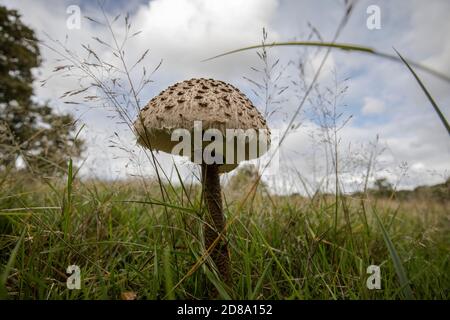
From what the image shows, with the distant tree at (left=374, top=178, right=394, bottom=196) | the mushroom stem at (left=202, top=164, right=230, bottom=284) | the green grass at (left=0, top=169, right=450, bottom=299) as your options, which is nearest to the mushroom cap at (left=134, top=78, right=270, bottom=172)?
the mushroom stem at (left=202, top=164, right=230, bottom=284)

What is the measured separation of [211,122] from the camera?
1.63 m

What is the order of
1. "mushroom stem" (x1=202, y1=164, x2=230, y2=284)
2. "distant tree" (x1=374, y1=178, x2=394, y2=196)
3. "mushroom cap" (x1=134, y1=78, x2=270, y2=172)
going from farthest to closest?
"distant tree" (x1=374, y1=178, x2=394, y2=196)
"mushroom stem" (x1=202, y1=164, x2=230, y2=284)
"mushroom cap" (x1=134, y1=78, x2=270, y2=172)

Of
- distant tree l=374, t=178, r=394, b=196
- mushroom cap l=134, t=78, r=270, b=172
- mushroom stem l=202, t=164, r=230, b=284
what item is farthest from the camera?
distant tree l=374, t=178, r=394, b=196

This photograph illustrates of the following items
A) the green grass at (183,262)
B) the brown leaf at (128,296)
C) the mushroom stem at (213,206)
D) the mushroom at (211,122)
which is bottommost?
the brown leaf at (128,296)

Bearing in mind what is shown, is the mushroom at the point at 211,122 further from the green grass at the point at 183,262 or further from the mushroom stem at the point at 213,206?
the green grass at the point at 183,262

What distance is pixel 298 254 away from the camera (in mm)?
2256

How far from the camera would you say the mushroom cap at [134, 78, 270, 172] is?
1.64 metres

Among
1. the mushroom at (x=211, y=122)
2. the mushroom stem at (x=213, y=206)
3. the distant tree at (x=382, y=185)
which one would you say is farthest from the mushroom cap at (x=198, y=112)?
the distant tree at (x=382, y=185)

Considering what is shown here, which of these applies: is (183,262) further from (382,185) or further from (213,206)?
(382,185)

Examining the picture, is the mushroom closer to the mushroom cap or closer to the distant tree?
the mushroom cap

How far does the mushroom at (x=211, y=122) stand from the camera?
165 centimetres

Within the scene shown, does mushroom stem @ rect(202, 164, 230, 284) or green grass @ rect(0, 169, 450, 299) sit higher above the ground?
mushroom stem @ rect(202, 164, 230, 284)
